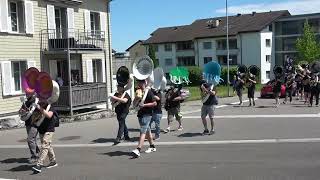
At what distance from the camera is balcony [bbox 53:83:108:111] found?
22094 millimetres

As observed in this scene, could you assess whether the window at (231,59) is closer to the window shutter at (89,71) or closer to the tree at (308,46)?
the tree at (308,46)

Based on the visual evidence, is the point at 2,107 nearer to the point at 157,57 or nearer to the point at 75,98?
the point at 75,98

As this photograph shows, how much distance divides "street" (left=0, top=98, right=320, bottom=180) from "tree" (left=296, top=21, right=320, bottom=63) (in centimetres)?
4960

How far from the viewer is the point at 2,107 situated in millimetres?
21031

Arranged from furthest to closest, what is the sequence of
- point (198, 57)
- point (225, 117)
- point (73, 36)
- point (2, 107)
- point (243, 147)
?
point (198, 57), point (73, 36), point (2, 107), point (225, 117), point (243, 147)

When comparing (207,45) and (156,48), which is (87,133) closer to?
(207,45)

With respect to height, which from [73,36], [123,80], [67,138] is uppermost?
[73,36]

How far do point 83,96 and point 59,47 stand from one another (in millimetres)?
2734

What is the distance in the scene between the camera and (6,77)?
68.7 ft

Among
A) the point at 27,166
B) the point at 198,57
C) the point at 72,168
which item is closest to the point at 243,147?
the point at 72,168

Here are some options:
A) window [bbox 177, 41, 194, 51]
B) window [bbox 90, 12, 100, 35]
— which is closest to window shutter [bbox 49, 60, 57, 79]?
window [bbox 90, 12, 100, 35]

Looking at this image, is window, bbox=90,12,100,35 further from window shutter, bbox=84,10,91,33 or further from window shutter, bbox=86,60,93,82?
window shutter, bbox=86,60,93,82

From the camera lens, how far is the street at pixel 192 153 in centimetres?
909

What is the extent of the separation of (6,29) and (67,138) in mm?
8308
